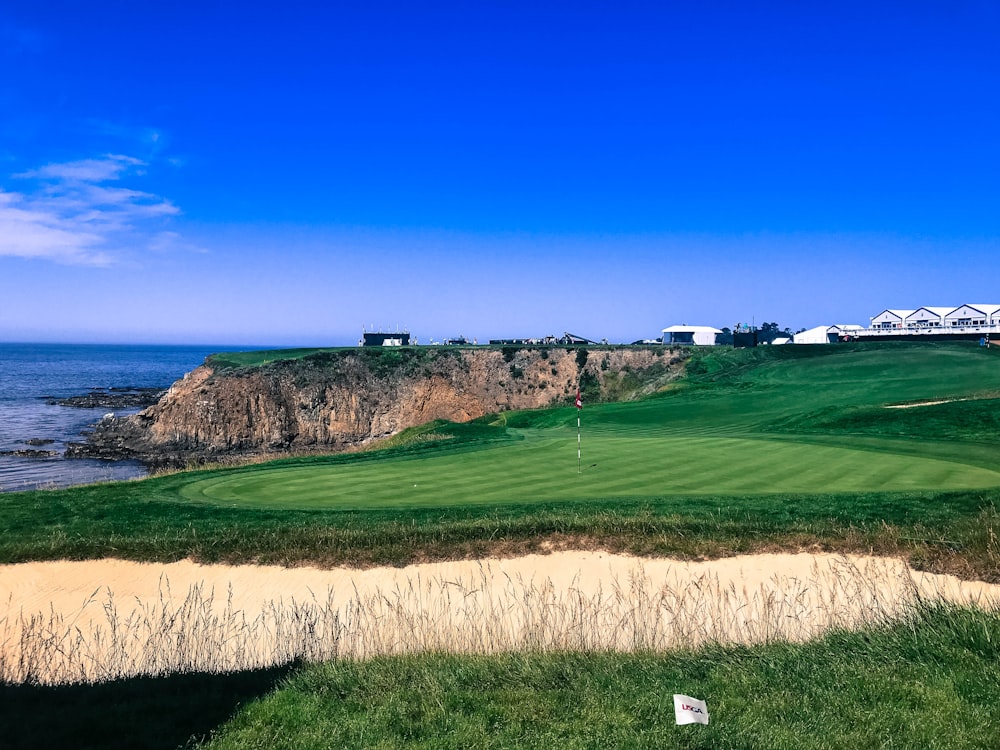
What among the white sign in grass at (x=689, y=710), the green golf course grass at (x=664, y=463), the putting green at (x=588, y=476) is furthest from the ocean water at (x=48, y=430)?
the white sign in grass at (x=689, y=710)

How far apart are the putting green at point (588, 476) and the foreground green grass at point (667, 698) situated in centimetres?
834

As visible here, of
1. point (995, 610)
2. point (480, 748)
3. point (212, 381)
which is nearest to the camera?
point (480, 748)

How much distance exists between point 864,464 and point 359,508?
1341 cm

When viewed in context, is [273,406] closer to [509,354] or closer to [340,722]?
[509,354]

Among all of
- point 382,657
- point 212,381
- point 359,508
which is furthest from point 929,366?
point 212,381

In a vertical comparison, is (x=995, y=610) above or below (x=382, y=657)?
above

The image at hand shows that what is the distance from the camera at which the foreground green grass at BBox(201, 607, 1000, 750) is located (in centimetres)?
573

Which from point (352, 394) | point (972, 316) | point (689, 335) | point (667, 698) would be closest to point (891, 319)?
point (972, 316)

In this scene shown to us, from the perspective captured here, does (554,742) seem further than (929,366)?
No

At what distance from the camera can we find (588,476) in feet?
61.9

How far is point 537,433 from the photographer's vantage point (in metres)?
29.9

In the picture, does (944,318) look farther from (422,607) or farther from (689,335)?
(422,607)

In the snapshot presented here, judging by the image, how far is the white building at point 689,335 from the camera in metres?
98.1

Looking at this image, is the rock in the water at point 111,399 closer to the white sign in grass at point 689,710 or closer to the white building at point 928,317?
the white sign in grass at point 689,710
